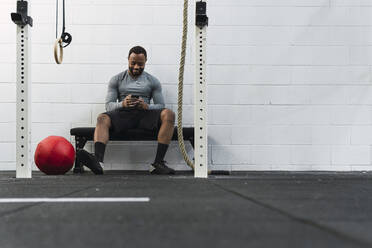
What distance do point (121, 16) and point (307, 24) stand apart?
5.57 ft

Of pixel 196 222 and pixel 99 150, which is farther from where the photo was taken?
pixel 99 150

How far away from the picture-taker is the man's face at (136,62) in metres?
3.24

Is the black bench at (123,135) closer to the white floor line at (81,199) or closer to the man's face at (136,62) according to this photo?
the man's face at (136,62)

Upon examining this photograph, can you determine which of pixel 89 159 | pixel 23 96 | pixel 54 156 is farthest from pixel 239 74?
pixel 23 96

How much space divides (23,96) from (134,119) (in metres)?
0.94

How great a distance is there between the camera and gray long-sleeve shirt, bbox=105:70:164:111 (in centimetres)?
331

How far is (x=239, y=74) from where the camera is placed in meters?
3.61

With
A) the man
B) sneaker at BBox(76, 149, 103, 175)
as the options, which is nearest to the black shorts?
the man

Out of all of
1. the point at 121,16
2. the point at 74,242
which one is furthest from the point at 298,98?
the point at 74,242

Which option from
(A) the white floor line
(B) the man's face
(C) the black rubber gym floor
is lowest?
(A) the white floor line

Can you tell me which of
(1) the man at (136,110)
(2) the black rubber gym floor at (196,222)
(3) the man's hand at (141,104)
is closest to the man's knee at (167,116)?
(1) the man at (136,110)

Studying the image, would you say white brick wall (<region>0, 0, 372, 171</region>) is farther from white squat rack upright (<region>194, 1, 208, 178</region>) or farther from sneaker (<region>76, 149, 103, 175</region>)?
white squat rack upright (<region>194, 1, 208, 178</region>)

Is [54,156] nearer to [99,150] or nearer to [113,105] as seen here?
[99,150]

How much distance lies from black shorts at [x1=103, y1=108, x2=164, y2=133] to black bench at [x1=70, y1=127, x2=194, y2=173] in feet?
0.15
